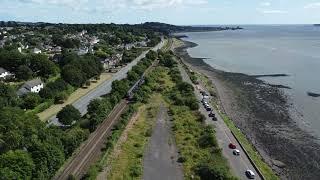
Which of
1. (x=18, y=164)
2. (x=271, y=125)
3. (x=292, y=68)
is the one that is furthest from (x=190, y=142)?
(x=292, y=68)

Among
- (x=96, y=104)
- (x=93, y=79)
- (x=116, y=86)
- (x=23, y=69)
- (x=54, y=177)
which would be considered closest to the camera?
(x=54, y=177)

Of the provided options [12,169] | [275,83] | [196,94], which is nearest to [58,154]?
[12,169]

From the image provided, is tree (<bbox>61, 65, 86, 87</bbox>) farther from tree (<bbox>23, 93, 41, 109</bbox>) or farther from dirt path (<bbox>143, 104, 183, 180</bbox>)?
dirt path (<bbox>143, 104, 183, 180</bbox>)

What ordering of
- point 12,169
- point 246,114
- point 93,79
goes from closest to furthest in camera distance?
point 12,169 < point 246,114 < point 93,79

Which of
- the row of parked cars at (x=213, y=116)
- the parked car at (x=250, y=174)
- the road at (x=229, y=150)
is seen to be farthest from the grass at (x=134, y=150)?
the parked car at (x=250, y=174)

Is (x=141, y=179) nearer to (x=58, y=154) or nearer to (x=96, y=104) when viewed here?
(x=58, y=154)

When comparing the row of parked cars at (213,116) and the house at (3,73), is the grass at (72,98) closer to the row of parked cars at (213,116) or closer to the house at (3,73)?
the house at (3,73)

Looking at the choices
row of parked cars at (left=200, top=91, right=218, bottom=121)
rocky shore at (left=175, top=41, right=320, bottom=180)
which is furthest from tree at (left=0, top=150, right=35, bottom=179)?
row of parked cars at (left=200, top=91, right=218, bottom=121)
